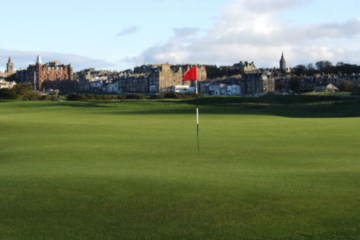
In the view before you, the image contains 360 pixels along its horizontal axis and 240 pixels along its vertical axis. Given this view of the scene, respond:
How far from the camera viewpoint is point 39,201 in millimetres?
Result: 10422

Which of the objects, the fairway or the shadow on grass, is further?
the shadow on grass

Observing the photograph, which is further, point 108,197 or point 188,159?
point 188,159

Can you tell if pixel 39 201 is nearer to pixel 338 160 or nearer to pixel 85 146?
pixel 338 160

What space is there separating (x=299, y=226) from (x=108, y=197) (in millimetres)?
3690

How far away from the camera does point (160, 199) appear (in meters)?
10.6

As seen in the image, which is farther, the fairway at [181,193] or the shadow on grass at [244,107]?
the shadow on grass at [244,107]

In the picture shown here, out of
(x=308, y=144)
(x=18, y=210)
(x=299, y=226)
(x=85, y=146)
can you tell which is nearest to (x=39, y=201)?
(x=18, y=210)

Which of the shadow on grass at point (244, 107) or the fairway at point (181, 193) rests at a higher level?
the shadow on grass at point (244, 107)

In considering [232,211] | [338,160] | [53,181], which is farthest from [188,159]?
[232,211]

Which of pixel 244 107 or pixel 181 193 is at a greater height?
pixel 244 107

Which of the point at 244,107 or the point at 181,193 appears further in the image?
the point at 244,107

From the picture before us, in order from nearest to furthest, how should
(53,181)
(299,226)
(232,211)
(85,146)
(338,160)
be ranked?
(299,226) → (232,211) → (53,181) → (338,160) → (85,146)

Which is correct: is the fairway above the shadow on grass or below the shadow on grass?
below

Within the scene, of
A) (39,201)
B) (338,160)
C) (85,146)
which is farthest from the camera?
(85,146)
